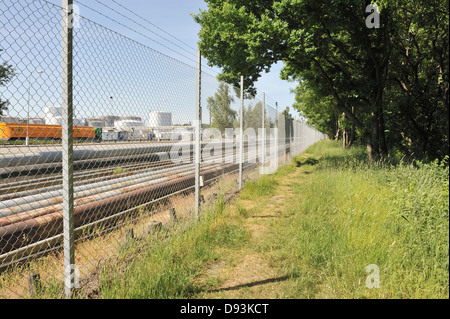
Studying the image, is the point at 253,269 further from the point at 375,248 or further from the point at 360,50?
the point at 360,50

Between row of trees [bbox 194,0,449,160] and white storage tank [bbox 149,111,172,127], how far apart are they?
6.32 m

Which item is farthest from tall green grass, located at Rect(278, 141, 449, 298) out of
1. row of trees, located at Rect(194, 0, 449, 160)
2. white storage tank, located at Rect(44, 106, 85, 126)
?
row of trees, located at Rect(194, 0, 449, 160)

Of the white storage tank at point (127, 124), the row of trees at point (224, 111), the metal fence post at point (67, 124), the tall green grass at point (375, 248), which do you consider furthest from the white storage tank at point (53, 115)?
the row of trees at point (224, 111)

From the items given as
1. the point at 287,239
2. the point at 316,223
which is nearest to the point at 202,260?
the point at 287,239

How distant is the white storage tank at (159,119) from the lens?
3.87 metres

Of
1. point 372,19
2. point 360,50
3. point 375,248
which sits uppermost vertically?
point 372,19

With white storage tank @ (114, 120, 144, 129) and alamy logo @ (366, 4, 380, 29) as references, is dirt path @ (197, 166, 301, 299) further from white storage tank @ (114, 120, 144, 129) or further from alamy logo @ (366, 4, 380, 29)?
alamy logo @ (366, 4, 380, 29)

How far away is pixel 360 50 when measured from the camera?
11.6m

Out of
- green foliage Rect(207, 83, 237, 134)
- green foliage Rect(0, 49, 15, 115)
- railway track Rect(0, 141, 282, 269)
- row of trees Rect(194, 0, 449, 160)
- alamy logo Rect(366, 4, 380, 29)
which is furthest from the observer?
alamy logo Rect(366, 4, 380, 29)

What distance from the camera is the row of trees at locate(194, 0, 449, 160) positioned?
910 centimetres

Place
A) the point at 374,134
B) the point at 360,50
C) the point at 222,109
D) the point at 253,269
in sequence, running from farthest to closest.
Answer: the point at 360,50
the point at 374,134
the point at 222,109
the point at 253,269

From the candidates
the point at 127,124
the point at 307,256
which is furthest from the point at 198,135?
the point at 307,256

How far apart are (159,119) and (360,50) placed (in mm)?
11101
